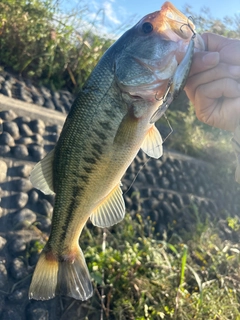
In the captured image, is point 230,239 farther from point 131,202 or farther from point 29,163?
point 29,163

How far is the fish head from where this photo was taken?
186 cm

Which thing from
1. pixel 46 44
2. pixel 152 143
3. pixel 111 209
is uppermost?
pixel 152 143

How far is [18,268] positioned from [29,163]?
1.44 m

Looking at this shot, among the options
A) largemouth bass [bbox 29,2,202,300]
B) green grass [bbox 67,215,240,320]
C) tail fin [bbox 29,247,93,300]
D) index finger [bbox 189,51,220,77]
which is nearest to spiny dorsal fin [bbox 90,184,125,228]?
largemouth bass [bbox 29,2,202,300]

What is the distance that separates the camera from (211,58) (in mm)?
1953

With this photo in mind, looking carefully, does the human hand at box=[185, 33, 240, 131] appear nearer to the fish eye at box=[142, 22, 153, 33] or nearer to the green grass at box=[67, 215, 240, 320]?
the fish eye at box=[142, 22, 153, 33]

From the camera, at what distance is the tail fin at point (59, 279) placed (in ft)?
7.61

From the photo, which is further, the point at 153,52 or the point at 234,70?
the point at 234,70

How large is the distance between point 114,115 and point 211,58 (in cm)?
55

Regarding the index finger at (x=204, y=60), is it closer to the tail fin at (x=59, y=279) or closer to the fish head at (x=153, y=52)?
the fish head at (x=153, y=52)

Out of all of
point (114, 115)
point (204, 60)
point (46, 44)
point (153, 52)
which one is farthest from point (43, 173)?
point (46, 44)

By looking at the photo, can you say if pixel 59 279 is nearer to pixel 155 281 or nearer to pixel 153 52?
pixel 153 52

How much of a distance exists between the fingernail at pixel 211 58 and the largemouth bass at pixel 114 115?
0.10 metres

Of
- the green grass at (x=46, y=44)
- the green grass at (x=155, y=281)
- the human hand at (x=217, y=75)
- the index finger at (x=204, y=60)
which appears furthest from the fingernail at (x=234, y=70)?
the green grass at (x=46, y=44)
